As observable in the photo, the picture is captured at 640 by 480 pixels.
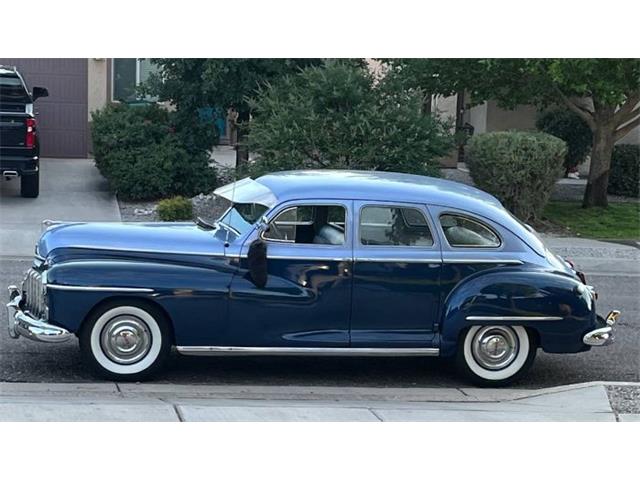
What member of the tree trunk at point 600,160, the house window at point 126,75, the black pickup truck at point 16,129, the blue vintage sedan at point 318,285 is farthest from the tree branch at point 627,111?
the blue vintage sedan at point 318,285

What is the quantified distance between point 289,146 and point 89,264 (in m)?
8.49

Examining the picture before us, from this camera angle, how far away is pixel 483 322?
7.73 metres

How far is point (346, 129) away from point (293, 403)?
9063mm

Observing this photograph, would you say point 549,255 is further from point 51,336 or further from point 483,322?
point 51,336

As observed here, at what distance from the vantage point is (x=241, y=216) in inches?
311

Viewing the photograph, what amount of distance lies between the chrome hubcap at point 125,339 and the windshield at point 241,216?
1.03m

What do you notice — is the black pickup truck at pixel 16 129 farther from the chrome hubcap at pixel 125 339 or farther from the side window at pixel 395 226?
the side window at pixel 395 226

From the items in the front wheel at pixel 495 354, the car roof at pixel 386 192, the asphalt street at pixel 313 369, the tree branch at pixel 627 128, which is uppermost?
the tree branch at pixel 627 128

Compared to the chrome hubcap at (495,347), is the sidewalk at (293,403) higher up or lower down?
lower down

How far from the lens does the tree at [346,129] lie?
15633mm

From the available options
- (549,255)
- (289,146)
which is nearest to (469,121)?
(289,146)

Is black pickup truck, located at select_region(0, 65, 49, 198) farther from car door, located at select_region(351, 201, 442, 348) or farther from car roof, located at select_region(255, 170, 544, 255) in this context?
car door, located at select_region(351, 201, 442, 348)

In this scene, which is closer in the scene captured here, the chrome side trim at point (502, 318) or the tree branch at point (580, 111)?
the chrome side trim at point (502, 318)

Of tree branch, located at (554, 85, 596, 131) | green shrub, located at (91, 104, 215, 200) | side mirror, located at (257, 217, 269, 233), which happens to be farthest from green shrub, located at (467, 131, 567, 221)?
side mirror, located at (257, 217, 269, 233)
